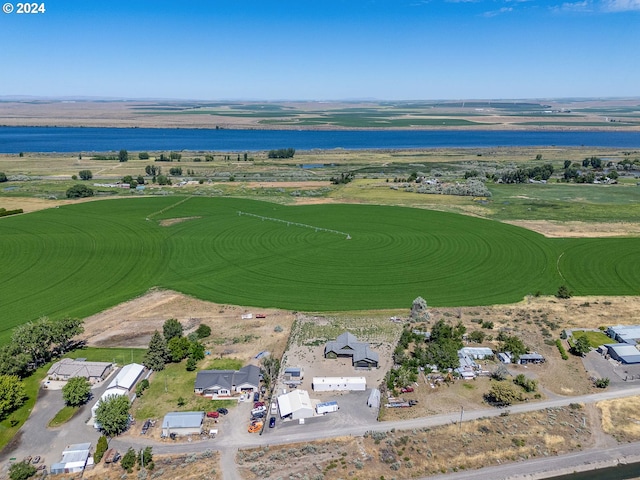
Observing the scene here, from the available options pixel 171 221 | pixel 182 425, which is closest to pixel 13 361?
pixel 182 425

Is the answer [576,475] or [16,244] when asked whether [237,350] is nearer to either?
[576,475]

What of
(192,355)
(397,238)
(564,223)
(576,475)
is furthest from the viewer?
(564,223)

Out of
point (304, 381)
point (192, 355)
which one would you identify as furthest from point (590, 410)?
point (192, 355)

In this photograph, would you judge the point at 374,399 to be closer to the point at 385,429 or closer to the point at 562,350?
the point at 385,429

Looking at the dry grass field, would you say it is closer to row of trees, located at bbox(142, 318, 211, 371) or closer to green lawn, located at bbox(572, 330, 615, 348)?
green lawn, located at bbox(572, 330, 615, 348)

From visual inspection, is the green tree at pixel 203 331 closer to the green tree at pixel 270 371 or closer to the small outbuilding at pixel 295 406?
the green tree at pixel 270 371

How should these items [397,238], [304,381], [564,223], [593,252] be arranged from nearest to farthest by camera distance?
[304,381] → [593,252] → [397,238] → [564,223]

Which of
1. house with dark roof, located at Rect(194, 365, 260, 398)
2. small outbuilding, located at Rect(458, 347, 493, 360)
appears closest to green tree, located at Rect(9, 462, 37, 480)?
house with dark roof, located at Rect(194, 365, 260, 398)

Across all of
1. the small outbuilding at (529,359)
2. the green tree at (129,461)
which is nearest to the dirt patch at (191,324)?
the green tree at (129,461)
